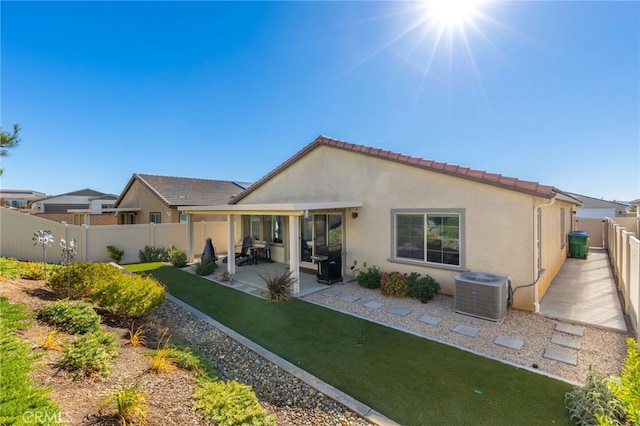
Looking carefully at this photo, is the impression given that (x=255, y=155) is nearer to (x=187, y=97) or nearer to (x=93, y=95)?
(x=187, y=97)

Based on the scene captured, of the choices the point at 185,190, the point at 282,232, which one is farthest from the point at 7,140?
the point at 185,190

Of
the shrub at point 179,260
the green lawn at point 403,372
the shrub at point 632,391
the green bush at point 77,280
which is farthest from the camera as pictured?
the shrub at point 179,260

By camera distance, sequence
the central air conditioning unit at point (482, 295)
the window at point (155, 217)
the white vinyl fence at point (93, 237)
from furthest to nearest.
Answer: the window at point (155, 217), the white vinyl fence at point (93, 237), the central air conditioning unit at point (482, 295)

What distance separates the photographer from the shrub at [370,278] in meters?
10.2

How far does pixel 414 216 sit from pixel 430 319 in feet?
11.8

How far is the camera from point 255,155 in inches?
967

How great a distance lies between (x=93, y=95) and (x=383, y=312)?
16.9 metres

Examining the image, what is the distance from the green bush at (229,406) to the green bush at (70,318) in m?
2.89

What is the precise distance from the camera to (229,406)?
3.50m

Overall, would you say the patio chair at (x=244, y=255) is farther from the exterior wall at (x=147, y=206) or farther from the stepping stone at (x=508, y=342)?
the stepping stone at (x=508, y=342)

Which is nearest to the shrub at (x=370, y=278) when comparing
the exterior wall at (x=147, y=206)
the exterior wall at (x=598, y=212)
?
the exterior wall at (x=147, y=206)

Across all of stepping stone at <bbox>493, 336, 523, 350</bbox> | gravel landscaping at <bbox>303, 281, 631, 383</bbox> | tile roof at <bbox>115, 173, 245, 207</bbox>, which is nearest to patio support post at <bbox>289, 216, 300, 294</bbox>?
gravel landscaping at <bbox>303, 281, 631, 383</bbox>

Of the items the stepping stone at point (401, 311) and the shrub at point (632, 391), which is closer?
the shrub at point (632, 391)

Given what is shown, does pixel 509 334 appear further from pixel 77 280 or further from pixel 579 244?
pixel 579 244
